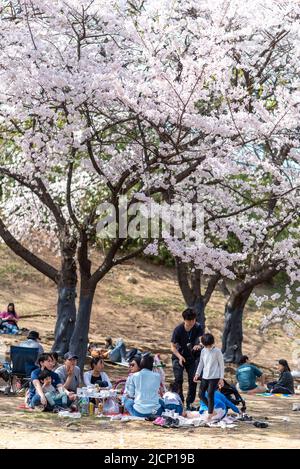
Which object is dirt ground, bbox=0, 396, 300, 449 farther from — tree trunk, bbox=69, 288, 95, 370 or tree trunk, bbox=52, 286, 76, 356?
tree trunk, bbox=52, 286, 76, 356

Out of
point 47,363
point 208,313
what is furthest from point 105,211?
point 208,313

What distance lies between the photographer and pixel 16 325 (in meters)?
20.4

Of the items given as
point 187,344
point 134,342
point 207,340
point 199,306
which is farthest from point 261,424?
point 134,342

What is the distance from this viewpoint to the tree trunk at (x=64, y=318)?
16688 mm

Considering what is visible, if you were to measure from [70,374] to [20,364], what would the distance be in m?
1.72

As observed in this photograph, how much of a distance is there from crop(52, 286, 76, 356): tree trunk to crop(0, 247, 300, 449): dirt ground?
1094 mm

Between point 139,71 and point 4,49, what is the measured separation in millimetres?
2370

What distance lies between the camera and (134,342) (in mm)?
22516

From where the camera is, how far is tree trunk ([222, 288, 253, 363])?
19.8m

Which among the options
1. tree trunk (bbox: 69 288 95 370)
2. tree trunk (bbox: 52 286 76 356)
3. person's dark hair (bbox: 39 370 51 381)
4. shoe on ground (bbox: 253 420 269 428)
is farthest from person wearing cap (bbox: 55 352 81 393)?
tree trunk (bbox: 52 286 76 356)

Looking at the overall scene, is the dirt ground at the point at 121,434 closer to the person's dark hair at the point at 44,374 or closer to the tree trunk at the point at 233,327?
the person's dark hair at the point at 44,374

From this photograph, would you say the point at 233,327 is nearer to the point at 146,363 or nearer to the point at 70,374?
the point at 70,374

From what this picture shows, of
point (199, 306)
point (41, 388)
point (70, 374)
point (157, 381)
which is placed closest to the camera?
point (157, 381)

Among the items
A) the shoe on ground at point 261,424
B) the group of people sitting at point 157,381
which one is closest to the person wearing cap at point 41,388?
the group of people sitting at point 157,381
